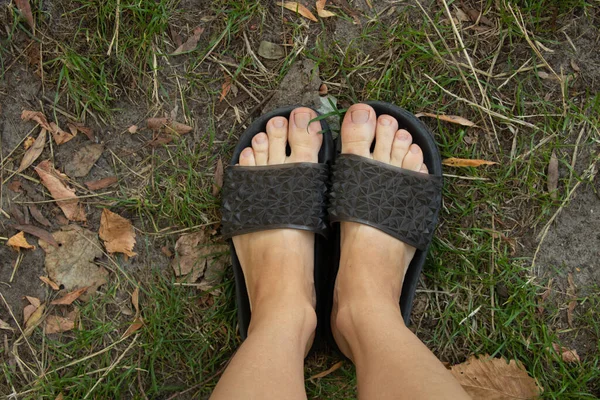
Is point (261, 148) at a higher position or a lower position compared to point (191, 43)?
lower

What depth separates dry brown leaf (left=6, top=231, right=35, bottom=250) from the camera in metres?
2.00

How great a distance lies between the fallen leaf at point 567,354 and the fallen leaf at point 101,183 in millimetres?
1780

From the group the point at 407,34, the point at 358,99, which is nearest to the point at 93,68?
the point at 358,99

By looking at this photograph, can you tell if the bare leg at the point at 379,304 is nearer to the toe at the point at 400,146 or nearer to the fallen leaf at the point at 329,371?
the toe at the point at 400,146

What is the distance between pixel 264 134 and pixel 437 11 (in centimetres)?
80

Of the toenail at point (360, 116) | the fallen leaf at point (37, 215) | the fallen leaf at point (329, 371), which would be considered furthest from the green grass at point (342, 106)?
the fallen leaf at point (37, 215)

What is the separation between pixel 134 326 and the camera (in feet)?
6.54

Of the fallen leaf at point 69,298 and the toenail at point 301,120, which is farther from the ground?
the toenail at point 301,120

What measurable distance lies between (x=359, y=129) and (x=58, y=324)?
1355mm

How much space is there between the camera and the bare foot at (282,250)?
179 cm

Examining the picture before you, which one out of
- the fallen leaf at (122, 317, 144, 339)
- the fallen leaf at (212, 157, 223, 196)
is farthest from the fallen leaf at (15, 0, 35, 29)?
the fallen leaf at (122, 317, 144, 339)

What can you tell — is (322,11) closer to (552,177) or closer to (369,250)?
(369,250)

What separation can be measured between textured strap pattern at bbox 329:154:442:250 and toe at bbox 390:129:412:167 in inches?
1.6

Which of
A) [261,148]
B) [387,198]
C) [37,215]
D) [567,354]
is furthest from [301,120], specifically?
[567,354]
